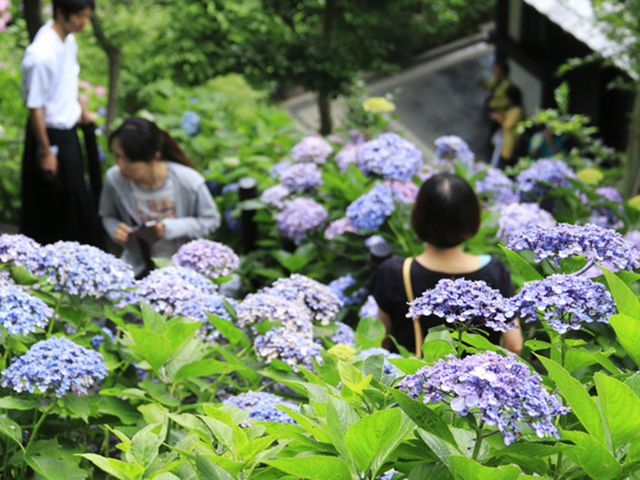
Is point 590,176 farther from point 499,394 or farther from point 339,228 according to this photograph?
point 499,394

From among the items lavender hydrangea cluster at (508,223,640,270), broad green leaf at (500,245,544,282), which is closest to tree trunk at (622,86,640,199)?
lavender hydrangea cluster at (508,223,640,270)

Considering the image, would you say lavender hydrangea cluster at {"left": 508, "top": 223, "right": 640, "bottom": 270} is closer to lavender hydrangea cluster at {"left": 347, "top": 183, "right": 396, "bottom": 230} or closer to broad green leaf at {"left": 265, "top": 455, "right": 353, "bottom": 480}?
broad green leaf at {"left": 265, "top": 455, "right": 353, "bottom": 480}

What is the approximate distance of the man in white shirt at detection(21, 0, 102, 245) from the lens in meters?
3.70

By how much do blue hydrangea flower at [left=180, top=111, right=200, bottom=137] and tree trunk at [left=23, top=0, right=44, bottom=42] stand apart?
1314 mm

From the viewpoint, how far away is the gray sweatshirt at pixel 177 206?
141 inches

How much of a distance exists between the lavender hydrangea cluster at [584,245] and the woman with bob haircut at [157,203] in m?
2.32

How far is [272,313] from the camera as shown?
1982 millimetres

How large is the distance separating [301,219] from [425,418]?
249cm

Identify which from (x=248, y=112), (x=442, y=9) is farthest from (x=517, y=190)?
(x=248, y=112)

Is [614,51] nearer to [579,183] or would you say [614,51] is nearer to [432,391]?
[579,183]

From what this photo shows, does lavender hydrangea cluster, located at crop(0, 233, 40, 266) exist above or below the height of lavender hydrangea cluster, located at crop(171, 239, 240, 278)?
above

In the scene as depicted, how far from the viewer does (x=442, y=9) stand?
23.0ft

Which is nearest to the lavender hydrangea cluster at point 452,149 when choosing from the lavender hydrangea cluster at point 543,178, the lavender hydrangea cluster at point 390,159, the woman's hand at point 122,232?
the lavender hydrangea cluster at point 543,178

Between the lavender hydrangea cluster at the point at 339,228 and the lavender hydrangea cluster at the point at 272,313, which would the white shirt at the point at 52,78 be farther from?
the lavender hydrangea cluster at the point at 272,313
